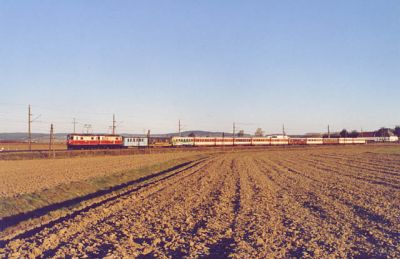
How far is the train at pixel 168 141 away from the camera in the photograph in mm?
68812

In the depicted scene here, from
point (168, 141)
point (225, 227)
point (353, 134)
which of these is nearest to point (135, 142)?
point (168, 141)

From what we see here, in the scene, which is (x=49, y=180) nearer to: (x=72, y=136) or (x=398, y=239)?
(x=398, y=239)

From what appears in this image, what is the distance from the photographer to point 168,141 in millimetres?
89500

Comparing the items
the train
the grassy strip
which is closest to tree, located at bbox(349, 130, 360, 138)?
the train

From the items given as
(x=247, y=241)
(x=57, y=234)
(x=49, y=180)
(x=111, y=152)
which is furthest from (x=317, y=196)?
(x=111, y=152)

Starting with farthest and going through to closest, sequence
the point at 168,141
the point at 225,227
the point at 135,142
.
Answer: the point at 168,141 → the point at 135,142 → the point at 225,227

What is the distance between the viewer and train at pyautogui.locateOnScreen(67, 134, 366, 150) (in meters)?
68.8

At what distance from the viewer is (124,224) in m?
11.7

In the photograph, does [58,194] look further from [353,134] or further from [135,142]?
[353,134]

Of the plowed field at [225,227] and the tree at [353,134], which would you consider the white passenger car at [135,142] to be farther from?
the tree at [353,134]

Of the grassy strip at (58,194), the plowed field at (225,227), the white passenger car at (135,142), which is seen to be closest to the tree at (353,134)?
the white passenger car at (135,142)

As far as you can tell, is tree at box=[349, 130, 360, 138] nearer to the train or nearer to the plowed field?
the train

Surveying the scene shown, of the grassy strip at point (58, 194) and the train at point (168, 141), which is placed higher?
the train at point (168, 141)

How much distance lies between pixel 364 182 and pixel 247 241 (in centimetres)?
1519
